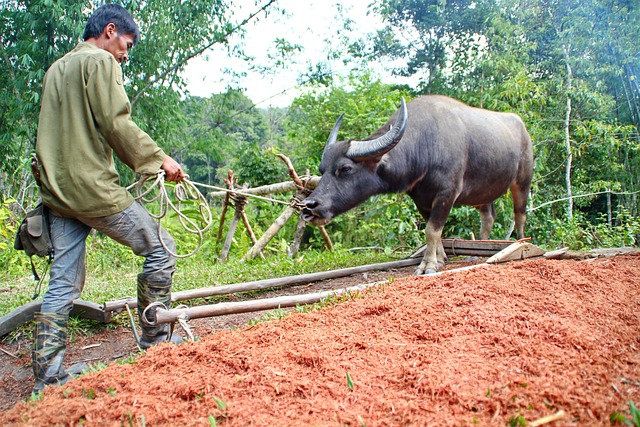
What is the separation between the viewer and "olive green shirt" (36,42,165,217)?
104 inches

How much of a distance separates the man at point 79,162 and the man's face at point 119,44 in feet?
0.09

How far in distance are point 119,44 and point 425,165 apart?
3229 millimetres

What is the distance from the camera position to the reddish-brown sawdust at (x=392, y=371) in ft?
5.50

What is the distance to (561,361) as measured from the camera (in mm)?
1957

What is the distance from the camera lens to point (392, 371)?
2.02 m

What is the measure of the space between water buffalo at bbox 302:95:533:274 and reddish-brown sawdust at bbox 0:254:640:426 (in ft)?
6.53

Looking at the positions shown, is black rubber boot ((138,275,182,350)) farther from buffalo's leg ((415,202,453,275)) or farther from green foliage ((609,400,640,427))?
buffalo's leg ((415,202,453,275))

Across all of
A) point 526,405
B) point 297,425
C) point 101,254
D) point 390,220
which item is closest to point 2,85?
point 101,254

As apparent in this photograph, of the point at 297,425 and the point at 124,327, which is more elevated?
the point at 297,425

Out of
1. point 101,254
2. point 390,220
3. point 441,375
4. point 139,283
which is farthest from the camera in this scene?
point 390,220

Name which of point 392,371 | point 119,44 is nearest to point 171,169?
point 119,44

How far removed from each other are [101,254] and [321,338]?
20.5ft

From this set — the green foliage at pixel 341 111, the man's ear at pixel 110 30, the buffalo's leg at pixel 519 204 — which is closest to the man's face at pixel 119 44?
the man's ear at pixel 110 30

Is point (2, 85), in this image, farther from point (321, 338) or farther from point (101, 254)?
point (321, 338)
